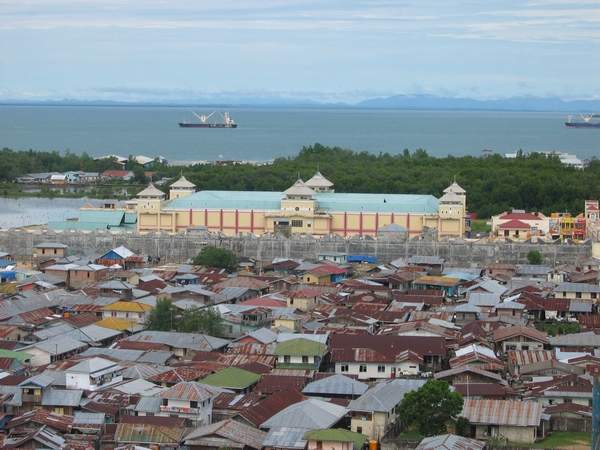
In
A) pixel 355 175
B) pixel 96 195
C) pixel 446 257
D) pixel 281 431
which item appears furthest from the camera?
pixel 96 195

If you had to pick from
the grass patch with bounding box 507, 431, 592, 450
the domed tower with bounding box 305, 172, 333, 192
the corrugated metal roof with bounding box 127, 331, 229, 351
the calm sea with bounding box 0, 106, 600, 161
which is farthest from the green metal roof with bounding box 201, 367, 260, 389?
the calm sea with bounding box 0, 106, 600, 161

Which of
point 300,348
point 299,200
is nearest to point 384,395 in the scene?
point 300,348

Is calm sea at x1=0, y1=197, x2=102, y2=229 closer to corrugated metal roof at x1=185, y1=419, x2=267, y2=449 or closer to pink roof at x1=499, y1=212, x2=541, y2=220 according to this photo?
pink roof at x1=499, y1=212, x2=541, y2=220

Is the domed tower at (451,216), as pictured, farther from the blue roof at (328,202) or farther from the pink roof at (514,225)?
the pink roof at (514,225)

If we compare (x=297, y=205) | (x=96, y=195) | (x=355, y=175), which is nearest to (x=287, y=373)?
(x=297, y=205)

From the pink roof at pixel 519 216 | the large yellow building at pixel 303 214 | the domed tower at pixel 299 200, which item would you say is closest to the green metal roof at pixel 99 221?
the large yellow building at pixel 303 214

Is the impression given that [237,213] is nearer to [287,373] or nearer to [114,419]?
[287,373]

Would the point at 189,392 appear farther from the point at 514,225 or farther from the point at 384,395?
the point at 514,225

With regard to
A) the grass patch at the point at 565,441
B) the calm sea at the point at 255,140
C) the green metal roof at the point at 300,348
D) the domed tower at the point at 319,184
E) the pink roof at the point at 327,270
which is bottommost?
the grass patch at the point at 565,441
